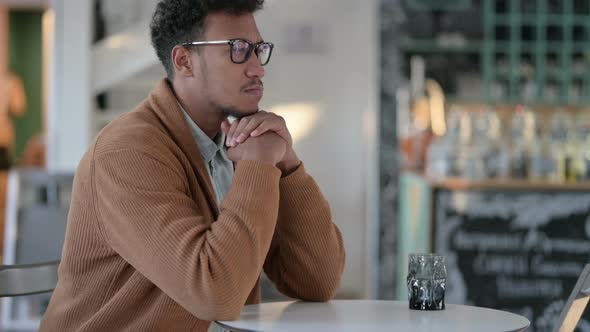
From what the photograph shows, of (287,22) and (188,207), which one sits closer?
(188,207)

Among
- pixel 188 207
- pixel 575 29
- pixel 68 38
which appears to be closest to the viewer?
pixel 188 207

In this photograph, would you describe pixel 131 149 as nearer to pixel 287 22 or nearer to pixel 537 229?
pixel 537 229

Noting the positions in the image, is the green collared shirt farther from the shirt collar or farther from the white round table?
the white round table

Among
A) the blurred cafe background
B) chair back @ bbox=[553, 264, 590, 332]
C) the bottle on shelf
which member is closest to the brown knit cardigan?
chair back @ bbox=[553, 264, 590, 332]

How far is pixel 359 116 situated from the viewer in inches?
299

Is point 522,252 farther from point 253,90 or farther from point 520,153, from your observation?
point 253,90

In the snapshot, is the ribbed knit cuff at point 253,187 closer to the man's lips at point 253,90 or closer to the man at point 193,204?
the man at point 193,204

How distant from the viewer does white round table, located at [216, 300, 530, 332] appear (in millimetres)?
1735

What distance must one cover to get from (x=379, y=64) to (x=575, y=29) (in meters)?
2.06

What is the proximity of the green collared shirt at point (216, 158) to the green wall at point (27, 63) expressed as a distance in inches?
484

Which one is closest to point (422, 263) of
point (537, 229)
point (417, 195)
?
point (537, 229)

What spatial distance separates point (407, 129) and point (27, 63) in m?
7.90

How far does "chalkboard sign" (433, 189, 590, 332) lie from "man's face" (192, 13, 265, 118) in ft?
10.5

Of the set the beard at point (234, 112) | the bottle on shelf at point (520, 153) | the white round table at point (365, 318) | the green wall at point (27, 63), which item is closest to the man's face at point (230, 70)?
the beard at point (234, 112)
